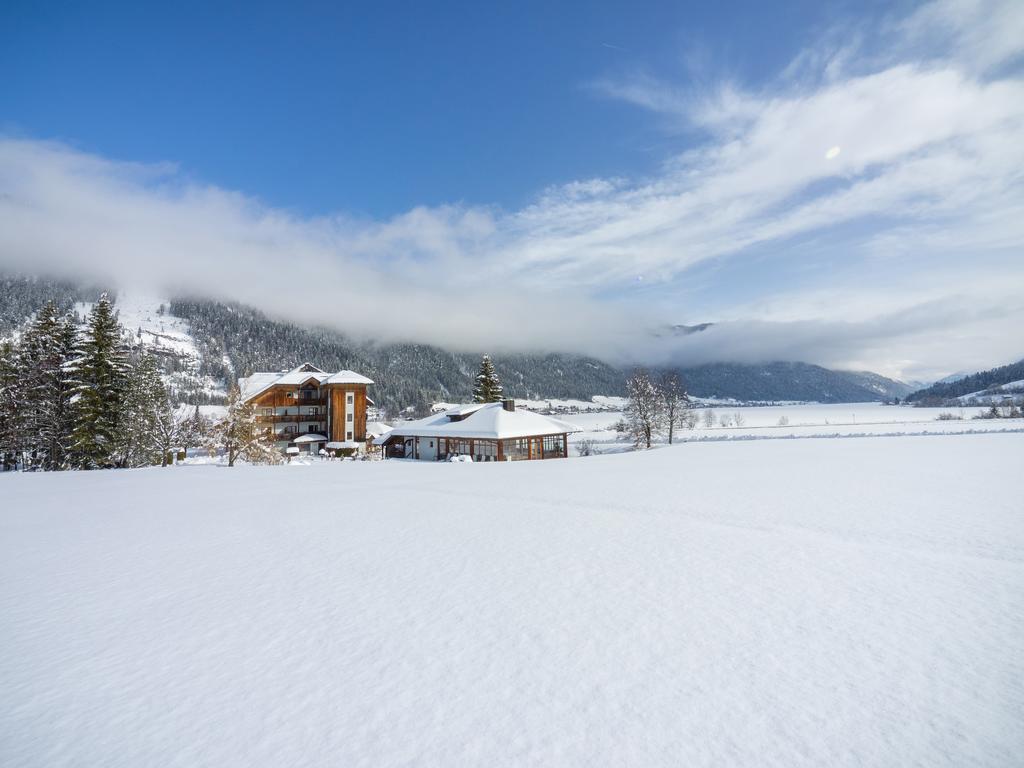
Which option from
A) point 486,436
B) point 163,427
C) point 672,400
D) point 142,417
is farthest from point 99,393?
point 672,400

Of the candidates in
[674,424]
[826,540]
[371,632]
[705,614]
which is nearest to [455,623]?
[371,632]

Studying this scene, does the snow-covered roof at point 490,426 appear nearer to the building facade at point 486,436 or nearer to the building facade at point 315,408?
the building facade at point 486,436

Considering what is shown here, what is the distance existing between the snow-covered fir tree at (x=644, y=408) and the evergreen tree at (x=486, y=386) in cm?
1646

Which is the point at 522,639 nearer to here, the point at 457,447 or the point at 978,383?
the point at 457,447

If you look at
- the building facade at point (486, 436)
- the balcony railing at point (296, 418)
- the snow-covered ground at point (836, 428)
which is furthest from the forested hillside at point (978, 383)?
the balcony railing at point (296, 418)

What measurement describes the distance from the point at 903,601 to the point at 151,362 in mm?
44985

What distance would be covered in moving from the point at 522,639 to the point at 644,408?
4507 centimetres

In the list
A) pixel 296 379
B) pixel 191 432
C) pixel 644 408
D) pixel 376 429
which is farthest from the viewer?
pixel 376 429

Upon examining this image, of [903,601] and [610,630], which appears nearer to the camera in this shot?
[610,630]

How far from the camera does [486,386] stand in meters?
56.2

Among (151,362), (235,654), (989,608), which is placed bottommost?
(989,608)

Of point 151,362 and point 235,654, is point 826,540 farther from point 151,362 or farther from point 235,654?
point 151,362

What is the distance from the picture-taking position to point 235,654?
5246mm

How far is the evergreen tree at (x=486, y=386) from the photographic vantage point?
5572 cm
